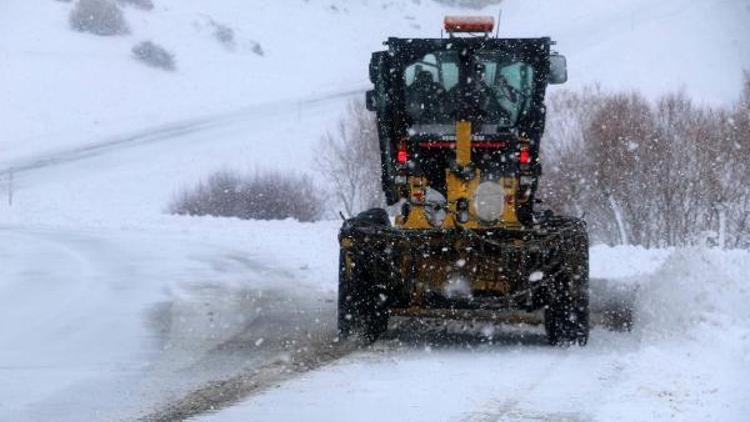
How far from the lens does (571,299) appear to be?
873 cm

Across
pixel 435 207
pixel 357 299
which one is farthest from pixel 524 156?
pixel 357 299

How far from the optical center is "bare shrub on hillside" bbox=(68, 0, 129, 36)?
4884 cm

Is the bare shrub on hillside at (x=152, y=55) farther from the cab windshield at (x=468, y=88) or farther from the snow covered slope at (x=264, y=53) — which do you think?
the cab windshield at (x=468, y=88)

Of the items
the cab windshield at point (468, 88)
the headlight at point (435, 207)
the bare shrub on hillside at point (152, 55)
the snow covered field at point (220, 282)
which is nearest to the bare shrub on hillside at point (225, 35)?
the snow covered field at point (220, 282)

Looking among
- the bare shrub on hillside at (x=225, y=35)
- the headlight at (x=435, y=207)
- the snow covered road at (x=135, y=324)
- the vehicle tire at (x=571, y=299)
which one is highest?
the bare shrub on hillside at (x=225, y=35)

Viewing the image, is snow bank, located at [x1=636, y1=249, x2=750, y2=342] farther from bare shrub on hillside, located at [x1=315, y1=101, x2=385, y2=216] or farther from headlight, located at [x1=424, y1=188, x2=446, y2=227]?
bare shrub on hillside, located at [x1=315, y1=101, x2=385, y2=216]

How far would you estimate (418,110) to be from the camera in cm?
983

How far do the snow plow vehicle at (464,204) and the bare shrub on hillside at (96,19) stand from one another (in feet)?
135

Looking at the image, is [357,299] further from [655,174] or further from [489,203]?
[655,174]

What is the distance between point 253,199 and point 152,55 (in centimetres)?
1909

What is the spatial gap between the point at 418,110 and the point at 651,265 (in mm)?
7130

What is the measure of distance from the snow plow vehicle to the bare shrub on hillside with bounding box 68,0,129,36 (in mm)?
41159

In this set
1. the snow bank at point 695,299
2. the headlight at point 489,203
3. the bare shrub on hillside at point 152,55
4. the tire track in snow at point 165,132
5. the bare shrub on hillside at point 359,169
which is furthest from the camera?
the bare shrub on hillside at point 152,55

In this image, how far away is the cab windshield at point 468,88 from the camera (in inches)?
381
